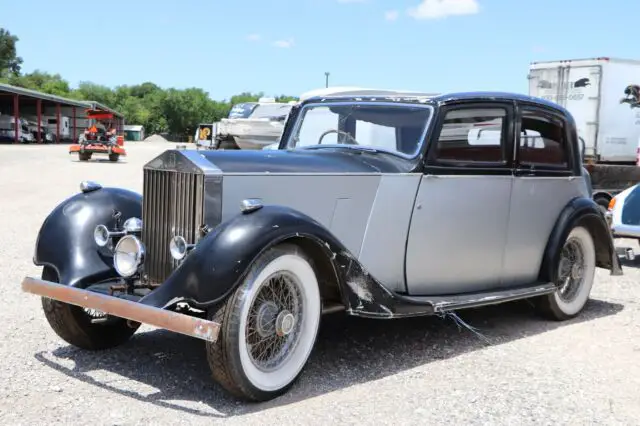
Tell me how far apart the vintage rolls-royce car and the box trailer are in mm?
8848

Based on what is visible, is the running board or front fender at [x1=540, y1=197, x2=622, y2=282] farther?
front fender at [x1=540, y1=197, x2=622, y2=282]

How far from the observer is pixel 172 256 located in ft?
13.3

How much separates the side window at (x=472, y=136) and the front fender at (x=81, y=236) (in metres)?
2.19

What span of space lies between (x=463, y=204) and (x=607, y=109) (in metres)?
10.6

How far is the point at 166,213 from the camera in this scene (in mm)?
4191

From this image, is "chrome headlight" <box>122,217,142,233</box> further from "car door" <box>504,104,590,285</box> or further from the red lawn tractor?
the red lawn tractor

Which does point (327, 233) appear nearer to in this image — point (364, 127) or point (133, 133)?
point (364, 127)

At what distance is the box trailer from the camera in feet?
46.6

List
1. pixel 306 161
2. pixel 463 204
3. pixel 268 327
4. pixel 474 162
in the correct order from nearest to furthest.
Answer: pixel 268 327 → pixel 306 161 → pixel 463 204 → pixel 474 162

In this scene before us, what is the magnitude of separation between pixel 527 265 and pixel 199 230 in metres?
2.84

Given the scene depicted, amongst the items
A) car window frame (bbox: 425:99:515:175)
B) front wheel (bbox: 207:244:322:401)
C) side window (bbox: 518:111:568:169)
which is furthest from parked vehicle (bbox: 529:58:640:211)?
front wheel (bbox: 207:244:322:401)

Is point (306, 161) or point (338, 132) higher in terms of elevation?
point (338, 132)

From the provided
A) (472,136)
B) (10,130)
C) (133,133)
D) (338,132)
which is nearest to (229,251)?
(338,132)

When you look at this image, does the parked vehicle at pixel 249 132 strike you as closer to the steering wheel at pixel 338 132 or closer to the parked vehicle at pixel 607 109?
the parked vehicle at pixel 607 109
